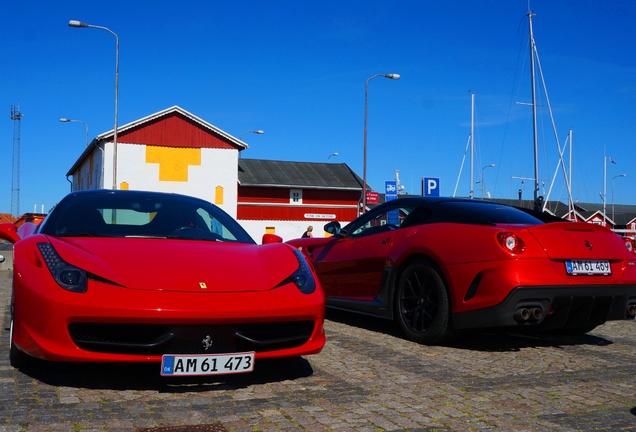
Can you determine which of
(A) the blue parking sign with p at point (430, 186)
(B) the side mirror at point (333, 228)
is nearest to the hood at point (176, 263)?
(B) the side mirror at point (333, 228)

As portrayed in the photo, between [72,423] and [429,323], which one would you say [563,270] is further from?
[72,423]

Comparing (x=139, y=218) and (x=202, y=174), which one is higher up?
(x=202, y=174)

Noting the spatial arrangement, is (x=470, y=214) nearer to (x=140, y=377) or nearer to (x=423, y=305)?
(x=423, y=305)

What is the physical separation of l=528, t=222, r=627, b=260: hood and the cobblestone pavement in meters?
0.85

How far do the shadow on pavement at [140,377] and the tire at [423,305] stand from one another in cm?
146

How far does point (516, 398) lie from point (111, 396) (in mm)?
2398

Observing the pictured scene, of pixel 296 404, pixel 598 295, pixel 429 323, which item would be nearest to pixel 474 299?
pixel 429 323

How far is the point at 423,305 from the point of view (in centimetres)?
618

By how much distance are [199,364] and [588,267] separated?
3.52 metres

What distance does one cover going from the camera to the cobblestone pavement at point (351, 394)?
141 inches

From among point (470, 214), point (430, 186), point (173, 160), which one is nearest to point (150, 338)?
point (470, 214)

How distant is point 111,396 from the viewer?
3.97m

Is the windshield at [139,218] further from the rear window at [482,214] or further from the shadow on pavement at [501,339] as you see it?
the shadow on pavement at [501,339]

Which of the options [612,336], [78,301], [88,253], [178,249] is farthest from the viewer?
[612,336]
